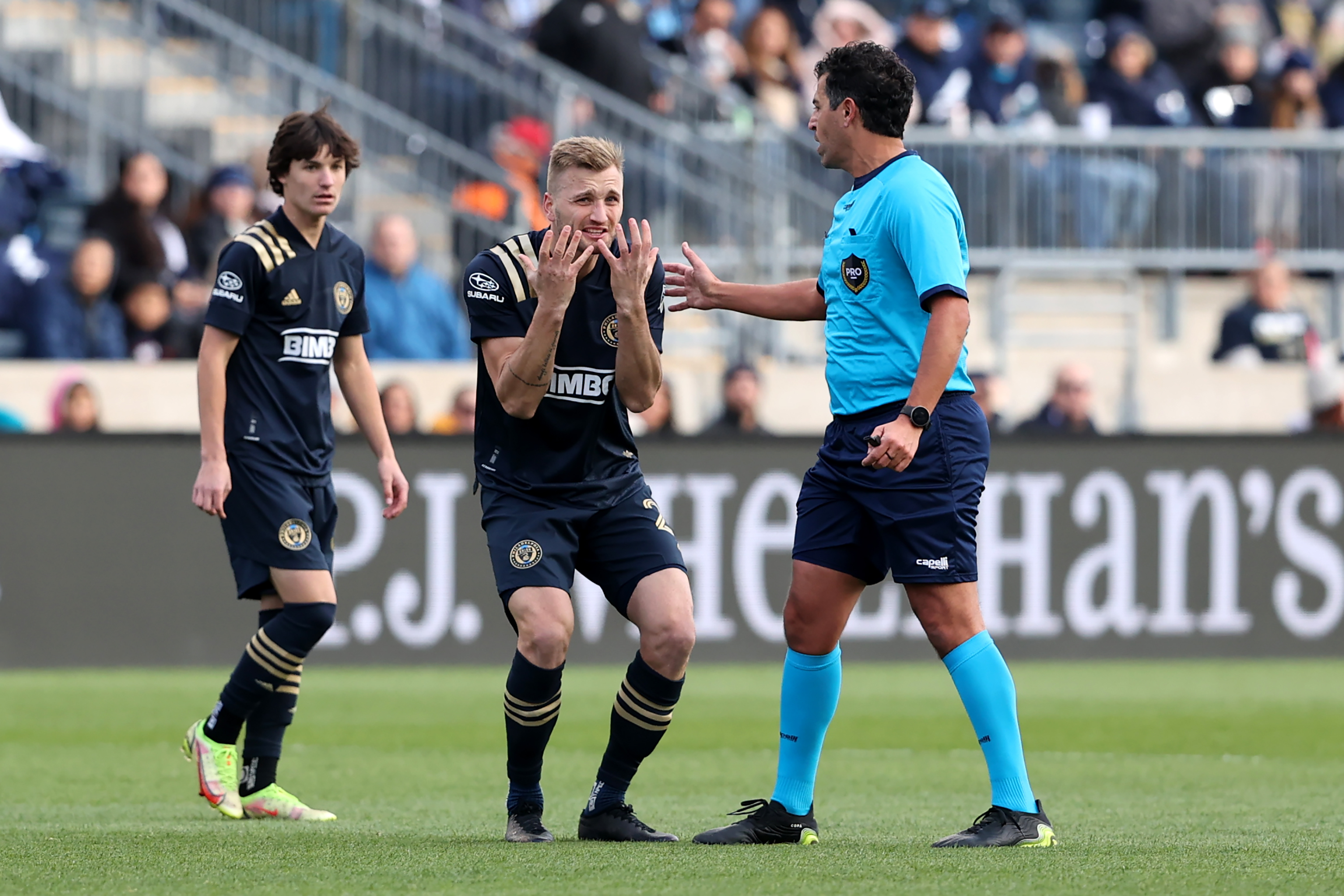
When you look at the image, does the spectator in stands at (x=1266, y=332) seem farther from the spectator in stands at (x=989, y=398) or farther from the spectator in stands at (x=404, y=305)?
the spectator in stands at (x=404, y=305)

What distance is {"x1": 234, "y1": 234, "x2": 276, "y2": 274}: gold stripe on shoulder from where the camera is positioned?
680cm

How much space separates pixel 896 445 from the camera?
547 cm

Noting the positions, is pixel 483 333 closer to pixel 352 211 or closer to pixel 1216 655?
pixel 1216 655

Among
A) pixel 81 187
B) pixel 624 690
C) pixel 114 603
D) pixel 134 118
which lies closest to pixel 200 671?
pixel 114 603

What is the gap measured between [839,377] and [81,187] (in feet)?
35.7

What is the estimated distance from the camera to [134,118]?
1641 cm

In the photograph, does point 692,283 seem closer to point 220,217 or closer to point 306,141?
point 306,141

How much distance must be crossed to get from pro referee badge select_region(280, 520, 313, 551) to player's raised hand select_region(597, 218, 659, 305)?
1677 mm

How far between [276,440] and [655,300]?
1.56 meters

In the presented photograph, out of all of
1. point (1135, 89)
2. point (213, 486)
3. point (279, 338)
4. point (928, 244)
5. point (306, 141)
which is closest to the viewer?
point (928, 244)

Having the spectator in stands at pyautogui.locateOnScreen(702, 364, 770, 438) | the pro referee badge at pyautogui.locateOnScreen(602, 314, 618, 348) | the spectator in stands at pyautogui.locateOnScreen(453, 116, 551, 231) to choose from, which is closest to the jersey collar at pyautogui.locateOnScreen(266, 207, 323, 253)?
the pro referee badge at pyautogui.locateOnScreen(602, 314, 618, 348)

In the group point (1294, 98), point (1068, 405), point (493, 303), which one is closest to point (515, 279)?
point (493, 303)

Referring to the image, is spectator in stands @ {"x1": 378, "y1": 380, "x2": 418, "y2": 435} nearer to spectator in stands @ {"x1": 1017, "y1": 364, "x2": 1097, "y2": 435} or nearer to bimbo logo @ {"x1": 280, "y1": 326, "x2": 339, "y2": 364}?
spectator in stands @ {"x1": 1017, "y1": 364, "x2": 1097, "y2": 435}

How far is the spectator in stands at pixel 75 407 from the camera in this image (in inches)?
508
